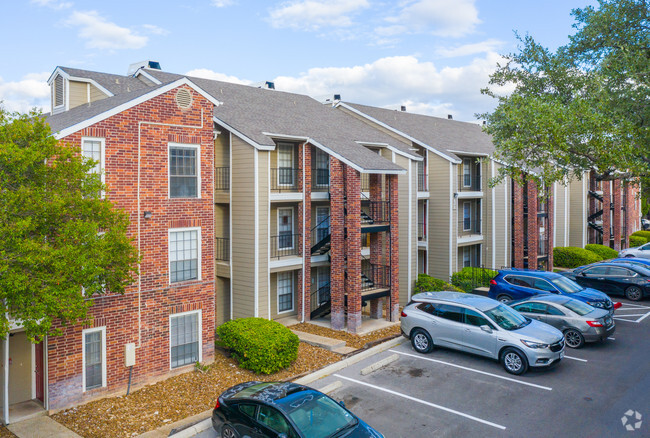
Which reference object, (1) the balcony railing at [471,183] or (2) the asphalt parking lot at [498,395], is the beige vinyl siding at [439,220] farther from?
(2) the asphalt parking lot at [498,395]

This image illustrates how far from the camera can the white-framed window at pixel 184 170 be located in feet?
50.0

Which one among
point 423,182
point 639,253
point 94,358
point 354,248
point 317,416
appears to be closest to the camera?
point 317,416

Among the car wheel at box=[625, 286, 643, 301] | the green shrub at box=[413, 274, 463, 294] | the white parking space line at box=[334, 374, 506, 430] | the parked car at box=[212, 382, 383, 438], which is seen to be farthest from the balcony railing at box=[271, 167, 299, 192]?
the car wheel at box=[625, 286, 643, 301]

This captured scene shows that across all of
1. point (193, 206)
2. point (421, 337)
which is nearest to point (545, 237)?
point (421, 337)

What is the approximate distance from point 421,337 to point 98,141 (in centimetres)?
1153

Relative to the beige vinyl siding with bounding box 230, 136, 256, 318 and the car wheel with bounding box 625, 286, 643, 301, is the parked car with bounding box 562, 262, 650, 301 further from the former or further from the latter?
the beige vinyl siding with bounding box 230, 136, 256, 318

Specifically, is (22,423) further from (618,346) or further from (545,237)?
(545,237)

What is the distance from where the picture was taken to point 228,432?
1039 centimetres

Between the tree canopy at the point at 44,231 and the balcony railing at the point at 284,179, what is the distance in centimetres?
979

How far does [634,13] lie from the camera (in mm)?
17125

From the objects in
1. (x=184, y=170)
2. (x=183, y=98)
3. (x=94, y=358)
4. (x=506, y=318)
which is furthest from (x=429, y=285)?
(x=94, y=358)

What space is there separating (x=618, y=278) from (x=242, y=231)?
60.5 ft

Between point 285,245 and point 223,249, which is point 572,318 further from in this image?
point 223,249

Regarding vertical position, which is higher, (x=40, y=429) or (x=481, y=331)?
(x=481, y=331)
